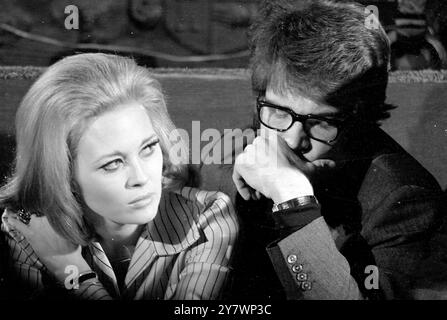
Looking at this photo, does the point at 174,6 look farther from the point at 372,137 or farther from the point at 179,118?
the point at 372,137

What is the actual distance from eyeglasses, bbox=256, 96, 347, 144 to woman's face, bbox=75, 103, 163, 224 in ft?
0.93

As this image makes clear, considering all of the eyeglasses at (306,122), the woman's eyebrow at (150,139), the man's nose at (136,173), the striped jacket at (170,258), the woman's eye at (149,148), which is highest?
the eyeglasses at (306,122)

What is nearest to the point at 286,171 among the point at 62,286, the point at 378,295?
the point at 378,295

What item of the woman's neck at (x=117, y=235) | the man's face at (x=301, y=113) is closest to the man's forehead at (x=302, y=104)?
the man's face at (x=301, y=113)

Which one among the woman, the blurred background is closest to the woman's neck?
the woman

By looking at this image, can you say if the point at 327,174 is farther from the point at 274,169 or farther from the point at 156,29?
the point at 156,29

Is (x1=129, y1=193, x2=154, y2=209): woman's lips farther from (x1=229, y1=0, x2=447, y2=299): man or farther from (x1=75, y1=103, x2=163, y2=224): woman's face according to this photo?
(x1=229, y1=0, x2=447, y2=299): man

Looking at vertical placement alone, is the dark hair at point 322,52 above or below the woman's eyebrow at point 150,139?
above

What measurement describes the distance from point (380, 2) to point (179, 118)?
59cm

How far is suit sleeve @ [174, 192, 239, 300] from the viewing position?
1352 millimetres

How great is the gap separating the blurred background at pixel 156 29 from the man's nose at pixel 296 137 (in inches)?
8.7

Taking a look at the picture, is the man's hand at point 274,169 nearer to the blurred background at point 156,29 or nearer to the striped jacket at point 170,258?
the striped jacket at point 170,258

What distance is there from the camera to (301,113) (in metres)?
1.33

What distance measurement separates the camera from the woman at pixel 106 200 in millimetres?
1263
